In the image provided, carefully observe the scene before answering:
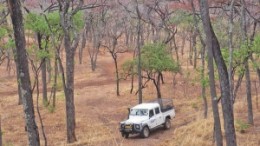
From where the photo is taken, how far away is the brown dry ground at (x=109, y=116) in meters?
23.7

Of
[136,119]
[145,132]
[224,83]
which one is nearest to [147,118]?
[136,119]

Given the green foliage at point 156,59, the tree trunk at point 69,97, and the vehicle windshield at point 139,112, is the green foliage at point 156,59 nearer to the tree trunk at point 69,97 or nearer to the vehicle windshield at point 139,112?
the vehicle windshield at point 139,112

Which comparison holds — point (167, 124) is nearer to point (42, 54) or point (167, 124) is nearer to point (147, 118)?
point (147, 118)

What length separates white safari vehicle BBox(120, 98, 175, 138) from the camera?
25328 millimetres

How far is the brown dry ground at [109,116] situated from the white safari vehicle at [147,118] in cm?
50

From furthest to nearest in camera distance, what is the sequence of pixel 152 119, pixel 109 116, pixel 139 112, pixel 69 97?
pixel 109 116, pixel 139 112, pixel 152 119, pixel 69 97

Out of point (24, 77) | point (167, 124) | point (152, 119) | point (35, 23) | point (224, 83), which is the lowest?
point (167, 124)

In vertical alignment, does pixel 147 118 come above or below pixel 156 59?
below

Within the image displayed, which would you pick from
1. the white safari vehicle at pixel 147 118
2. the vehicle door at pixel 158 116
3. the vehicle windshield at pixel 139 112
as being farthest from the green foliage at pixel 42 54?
the vehicle door at pixel 158 116

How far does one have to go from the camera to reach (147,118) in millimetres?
A: 26172

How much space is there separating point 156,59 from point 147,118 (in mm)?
9272

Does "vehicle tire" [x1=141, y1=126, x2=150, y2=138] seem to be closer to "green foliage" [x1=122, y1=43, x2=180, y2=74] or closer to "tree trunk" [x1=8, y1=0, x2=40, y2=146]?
"green foliage" [x1=122, y1=43, x2=180, y2=74]

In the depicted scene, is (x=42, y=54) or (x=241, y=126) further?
(x=42, y=54)

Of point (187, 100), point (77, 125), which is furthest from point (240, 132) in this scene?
point (187, 100)
